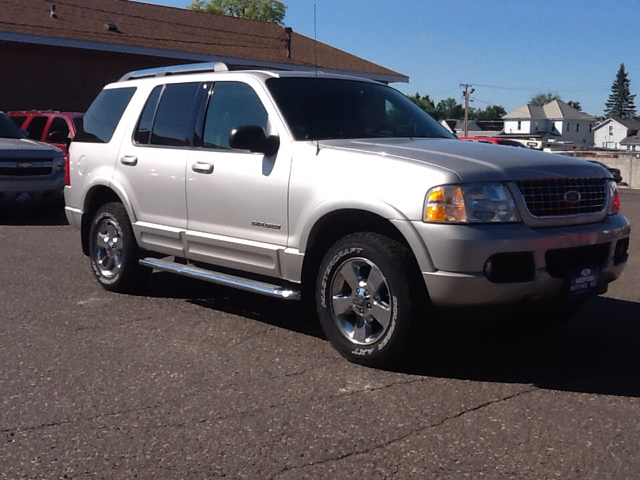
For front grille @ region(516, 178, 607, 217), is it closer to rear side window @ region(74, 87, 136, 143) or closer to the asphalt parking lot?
the asphalt parking lot

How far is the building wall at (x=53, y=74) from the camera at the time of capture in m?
23.2

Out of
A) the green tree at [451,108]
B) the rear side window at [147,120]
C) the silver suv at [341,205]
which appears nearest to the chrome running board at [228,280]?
the silver suv at [341,205]

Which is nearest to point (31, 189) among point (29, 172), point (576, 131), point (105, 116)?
point (29, 172)

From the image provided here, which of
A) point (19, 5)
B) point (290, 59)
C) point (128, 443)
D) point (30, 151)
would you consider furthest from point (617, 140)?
point (128, 443)

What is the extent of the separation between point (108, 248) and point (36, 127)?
9.55 m

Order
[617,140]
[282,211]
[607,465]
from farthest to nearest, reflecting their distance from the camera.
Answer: [617,140], [282,211], [607,465]

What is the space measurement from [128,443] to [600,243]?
10.1 feet

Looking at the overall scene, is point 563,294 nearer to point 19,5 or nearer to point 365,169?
point 365,169

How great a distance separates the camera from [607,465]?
12.3 feet

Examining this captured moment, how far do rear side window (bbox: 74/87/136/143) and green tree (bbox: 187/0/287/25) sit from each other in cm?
4855

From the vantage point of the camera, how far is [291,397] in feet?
15.2

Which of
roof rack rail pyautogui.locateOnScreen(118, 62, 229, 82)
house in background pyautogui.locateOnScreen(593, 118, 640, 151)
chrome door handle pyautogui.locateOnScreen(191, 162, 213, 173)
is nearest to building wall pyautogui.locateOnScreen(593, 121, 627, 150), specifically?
house in background pyautogui.locateOnScreen(593, 118, 640, 151)

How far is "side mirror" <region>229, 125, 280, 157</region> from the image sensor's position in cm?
560

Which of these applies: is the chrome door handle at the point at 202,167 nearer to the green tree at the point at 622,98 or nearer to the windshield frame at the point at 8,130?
the windshield frame at the point at 8,130
